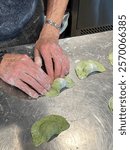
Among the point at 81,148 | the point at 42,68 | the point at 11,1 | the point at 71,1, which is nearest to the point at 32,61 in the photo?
the point at 42,68

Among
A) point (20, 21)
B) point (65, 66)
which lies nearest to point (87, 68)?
point (65, 66)

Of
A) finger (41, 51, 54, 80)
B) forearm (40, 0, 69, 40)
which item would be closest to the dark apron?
forearm (40, 0, 69, 40)

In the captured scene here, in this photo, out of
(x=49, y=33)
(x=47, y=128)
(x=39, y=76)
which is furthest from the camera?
(x=49, y=33)

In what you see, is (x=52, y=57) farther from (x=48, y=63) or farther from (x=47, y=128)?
(x=47, y=128)

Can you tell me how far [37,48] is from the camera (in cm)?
98

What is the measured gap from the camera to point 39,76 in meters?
0.92

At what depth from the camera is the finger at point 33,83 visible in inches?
35.4

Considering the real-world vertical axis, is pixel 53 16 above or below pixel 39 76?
above

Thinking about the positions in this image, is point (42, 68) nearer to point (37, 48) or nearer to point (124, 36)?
point (37, 48)

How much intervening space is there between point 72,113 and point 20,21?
36 centimetres

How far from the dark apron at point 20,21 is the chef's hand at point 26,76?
0.15 meters


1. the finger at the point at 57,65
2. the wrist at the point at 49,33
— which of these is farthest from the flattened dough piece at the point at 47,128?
the wrist at the point at 49,33

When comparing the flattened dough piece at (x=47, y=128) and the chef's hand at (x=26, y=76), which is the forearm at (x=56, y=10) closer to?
the chef's hand at (x=26, y=76)

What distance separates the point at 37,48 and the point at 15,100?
0.18 m
